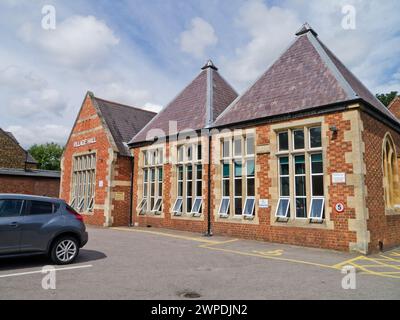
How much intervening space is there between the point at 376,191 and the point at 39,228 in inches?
433

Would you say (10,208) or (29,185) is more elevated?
(29,185)

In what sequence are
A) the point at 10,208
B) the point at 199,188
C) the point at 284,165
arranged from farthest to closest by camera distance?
the point at 199,188
the point at 284,165
the point at 10,208

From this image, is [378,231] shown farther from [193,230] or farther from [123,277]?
[123,277]

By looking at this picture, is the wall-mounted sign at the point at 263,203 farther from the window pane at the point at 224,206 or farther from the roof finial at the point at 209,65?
the roof finial at the point at 209,65

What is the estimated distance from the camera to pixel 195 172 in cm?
1566

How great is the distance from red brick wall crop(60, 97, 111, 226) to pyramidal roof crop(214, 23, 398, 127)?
8.06m

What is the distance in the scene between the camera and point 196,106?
17.3m

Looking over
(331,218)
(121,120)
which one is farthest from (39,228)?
(121,120)

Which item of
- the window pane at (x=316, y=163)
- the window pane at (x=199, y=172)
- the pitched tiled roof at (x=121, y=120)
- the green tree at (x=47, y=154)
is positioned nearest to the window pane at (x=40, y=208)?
the window pane at (x=199, y=172)

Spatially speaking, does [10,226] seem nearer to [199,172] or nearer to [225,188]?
[225,188]

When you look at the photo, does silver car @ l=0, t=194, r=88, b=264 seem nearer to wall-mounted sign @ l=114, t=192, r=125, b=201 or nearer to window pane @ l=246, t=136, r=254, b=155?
window pane @ l=246, t=136, r=254, b=155

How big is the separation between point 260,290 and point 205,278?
4.46 ft

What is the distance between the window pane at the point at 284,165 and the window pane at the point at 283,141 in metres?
0.40

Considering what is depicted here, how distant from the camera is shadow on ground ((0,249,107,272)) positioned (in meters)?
7.56
